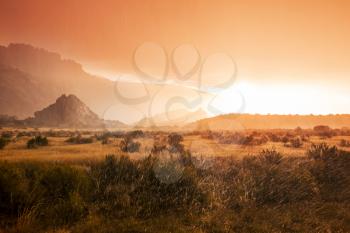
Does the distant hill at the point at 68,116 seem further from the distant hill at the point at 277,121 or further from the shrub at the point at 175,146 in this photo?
the shrub at the point at 175,146

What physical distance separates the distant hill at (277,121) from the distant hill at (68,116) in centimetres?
4544

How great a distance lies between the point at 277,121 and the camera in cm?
13238

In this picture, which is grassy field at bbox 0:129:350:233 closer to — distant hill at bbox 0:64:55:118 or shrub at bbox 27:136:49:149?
shrub at bbox 27:136:49:149

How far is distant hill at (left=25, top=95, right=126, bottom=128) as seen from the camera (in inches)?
5305

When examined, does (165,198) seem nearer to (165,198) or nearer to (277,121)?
(165,198)

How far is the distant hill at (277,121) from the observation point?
126250 mm

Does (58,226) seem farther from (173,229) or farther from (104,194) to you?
(173,229)

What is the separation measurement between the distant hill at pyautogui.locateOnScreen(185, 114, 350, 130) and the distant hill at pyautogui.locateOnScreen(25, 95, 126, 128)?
45.4 m

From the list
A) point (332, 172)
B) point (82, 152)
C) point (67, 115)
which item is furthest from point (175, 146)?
point (67, 115)

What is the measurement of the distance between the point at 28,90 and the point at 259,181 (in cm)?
19358

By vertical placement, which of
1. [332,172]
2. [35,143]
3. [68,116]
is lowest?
[332,172]

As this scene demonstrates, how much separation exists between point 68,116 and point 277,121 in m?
84.1

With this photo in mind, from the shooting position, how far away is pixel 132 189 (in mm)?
12812

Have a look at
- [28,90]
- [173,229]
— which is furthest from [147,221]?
[28,90]
